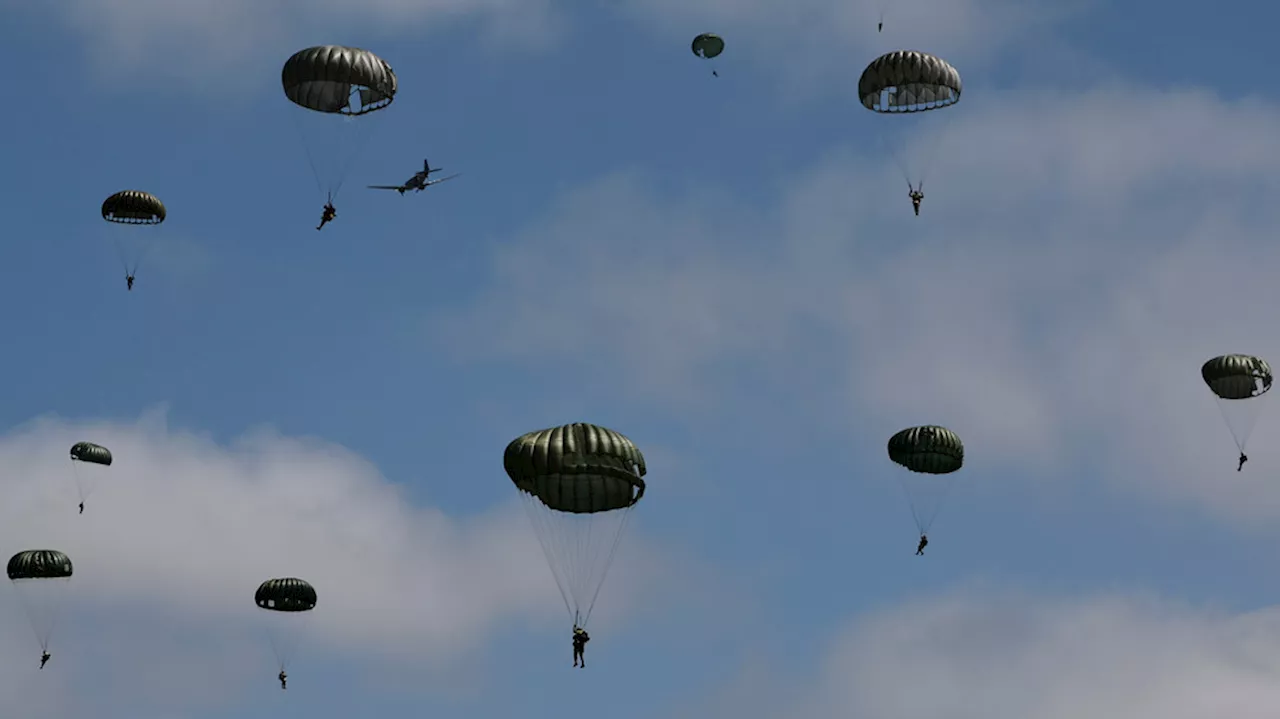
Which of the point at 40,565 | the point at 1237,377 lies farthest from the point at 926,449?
the point at 40,565

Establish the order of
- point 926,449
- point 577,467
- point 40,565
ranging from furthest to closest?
point 40,565, point 926,449, point 577,467

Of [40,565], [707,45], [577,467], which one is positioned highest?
[707,45]

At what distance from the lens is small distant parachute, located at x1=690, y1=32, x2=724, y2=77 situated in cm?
10456

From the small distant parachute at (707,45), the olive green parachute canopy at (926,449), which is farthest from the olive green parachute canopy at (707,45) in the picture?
the olive green parachute canopy at (926,449)

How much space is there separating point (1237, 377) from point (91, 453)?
64.2m

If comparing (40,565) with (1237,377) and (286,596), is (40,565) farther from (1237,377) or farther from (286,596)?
(1237,377)

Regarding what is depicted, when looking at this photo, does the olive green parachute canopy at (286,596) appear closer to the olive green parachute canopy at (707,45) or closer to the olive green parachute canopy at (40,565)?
the olive green parachute canopy at (40,565)

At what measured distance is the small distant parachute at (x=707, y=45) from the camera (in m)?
105

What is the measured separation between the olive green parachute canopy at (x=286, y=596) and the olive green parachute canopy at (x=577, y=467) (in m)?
29.6

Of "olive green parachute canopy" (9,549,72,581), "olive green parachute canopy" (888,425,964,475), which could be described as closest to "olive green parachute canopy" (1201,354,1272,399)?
"olive green parachute canopy" (888,425,964,475)

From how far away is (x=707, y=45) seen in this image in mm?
104750

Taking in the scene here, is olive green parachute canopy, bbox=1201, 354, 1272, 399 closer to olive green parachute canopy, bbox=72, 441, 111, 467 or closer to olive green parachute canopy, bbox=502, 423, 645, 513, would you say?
olive green parachute canopy, bbox=502, 423, 645, 513

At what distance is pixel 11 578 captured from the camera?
99.1 m

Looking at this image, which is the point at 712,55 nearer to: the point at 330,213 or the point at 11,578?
the point at 330,213
